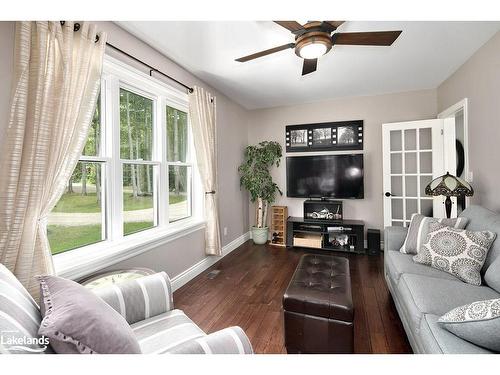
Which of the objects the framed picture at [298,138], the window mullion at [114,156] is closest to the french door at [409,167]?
the framed picture at [298,138]

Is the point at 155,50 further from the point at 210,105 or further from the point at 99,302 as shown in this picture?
the point at 99,302

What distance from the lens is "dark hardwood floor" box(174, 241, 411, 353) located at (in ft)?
5.47

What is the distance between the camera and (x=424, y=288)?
56.3 inches

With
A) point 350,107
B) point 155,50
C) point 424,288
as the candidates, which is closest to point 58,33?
point 155,50

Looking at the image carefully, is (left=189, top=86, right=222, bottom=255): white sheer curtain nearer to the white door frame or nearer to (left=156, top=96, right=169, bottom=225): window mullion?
(left=156, top=96, right=169, bottom=225): window mullion

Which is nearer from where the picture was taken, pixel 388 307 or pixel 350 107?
pixel 388 307

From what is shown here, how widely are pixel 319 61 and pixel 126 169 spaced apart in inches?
92.2

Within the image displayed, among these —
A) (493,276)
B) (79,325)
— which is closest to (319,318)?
(493,276)

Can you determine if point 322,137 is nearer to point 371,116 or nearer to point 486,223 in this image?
point 371,116

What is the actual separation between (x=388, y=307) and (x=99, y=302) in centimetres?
229

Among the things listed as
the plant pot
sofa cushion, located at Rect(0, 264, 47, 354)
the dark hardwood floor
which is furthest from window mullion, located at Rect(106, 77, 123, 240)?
the plant pot

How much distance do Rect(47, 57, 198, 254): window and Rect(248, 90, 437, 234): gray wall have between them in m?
2.28

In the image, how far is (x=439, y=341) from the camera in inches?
39.6
